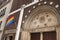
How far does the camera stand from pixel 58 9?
7.20 meters

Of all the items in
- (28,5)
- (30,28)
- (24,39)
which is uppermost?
(28,5)

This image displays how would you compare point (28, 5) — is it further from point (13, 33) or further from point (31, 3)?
point (13, 33)

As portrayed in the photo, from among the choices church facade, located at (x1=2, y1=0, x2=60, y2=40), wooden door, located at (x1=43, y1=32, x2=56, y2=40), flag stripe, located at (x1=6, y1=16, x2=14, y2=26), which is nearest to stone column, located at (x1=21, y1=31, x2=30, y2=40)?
church facade, located at (x1=2, y1=0, x2=60, y2=40)

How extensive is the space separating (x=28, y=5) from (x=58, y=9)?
2481 mm

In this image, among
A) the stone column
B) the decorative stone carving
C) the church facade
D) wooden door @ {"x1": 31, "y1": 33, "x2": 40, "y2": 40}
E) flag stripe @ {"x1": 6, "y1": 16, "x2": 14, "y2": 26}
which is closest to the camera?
the church facade

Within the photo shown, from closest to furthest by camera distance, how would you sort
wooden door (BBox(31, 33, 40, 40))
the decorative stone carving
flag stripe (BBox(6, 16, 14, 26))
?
the decorative stone carving
wooden door (BBox(31, 33, 40, 40))
flag stripe (BBox(6, 16, 14, 26))

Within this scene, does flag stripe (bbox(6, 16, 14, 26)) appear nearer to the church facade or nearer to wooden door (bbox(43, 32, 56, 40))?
the church facade

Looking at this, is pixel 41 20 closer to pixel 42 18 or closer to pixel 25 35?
pixel 42 18

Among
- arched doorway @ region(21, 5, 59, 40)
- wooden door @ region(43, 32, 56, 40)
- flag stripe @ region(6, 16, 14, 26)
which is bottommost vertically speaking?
wooden door @ region(43, 32, 56, 40)

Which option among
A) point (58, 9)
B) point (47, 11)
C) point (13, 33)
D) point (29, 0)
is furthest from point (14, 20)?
point (58, 9)

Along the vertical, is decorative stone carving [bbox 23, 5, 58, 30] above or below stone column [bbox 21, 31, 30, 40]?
above

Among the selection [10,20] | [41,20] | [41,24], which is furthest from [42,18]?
[10,20]

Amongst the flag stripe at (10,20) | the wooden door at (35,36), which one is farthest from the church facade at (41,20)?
the flag stripe at (10,20)

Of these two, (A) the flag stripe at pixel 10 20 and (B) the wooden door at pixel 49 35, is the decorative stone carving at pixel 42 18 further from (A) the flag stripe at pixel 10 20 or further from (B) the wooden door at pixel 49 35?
(A) the flag stripe at pixel 10 20
